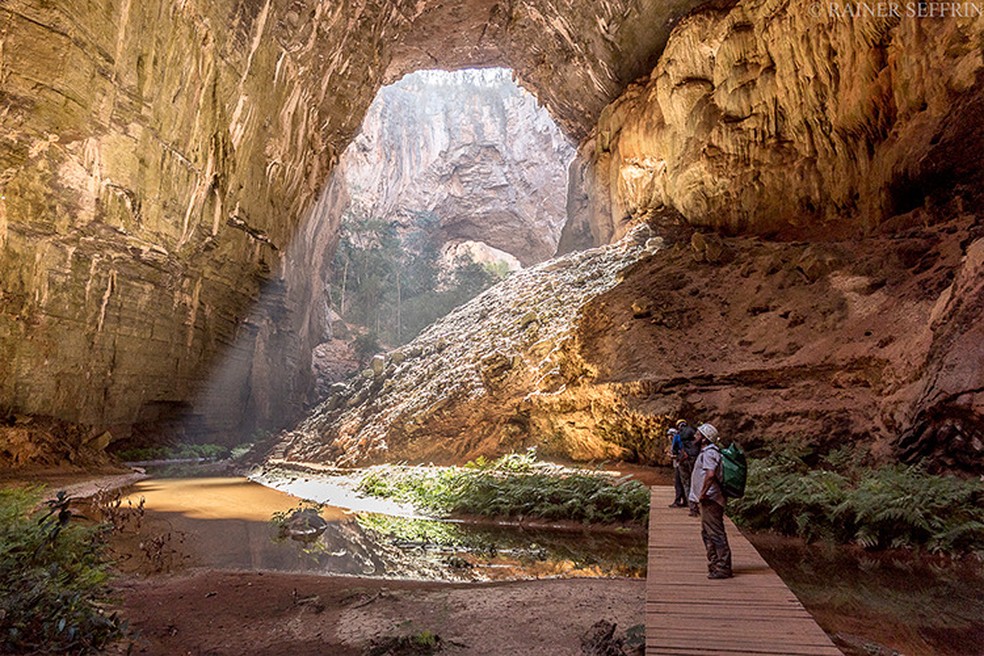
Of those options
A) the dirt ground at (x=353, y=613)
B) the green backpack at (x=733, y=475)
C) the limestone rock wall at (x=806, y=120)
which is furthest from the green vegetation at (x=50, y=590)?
the limestone rock wall at (x=806, y=120)

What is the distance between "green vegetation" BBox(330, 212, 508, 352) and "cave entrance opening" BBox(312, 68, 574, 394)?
12cm

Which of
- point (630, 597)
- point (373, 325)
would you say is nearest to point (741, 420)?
point (630, 597)

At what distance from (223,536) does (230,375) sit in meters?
17.9

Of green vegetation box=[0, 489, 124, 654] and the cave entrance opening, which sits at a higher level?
the cave entrance opening

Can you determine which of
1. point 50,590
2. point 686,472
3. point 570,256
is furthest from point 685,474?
point 570,256

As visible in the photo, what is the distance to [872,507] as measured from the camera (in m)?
7.18

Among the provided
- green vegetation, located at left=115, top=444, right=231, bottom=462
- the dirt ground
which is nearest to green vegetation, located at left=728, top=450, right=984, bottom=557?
the dirt ground

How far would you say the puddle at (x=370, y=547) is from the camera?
7.15 m

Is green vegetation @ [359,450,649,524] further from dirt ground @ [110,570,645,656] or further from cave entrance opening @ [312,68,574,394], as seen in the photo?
cave entrance opening @ [312,68,574,394]

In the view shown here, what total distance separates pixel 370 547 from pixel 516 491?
3349 mm

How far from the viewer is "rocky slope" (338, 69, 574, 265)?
178 ft

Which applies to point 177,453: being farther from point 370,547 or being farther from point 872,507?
point 872,507

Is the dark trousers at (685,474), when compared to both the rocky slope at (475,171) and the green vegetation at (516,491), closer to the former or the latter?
the green vegetation at (516,491)

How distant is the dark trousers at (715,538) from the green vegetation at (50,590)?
4.52 meters
